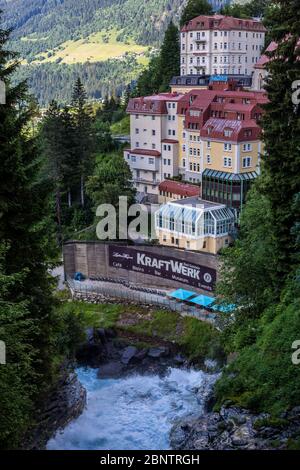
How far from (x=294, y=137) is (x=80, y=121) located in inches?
1681

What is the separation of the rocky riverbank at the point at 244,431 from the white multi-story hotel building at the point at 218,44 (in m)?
69.5

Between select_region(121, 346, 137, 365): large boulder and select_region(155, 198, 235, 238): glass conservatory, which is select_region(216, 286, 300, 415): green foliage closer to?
select_region(121, 346, 137, 365): large boulder

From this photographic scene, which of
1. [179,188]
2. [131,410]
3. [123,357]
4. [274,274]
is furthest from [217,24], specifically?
[131,410]

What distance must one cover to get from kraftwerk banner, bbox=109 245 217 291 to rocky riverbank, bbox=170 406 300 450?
22116 mm

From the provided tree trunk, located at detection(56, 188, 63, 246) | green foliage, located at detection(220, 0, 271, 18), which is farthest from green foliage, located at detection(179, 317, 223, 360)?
green foliage, located at detection(220, 0, 271, 18)

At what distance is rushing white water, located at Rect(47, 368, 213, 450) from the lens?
26297 millimetres

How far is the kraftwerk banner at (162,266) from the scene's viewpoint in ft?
141

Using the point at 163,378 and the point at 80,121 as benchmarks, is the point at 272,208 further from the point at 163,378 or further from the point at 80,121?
the point at 80,121

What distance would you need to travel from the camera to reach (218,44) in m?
81.4

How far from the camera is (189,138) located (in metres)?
58.3

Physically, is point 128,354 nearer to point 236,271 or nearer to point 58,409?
point 236,271

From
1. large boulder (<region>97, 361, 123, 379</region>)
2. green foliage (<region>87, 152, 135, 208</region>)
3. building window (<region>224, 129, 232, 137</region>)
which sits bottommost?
large boulder (<region>97, 361, 123, 379</region>)

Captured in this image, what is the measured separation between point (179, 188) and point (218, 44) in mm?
33021

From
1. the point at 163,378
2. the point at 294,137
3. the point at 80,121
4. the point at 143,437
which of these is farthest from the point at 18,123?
the point at 80,121
